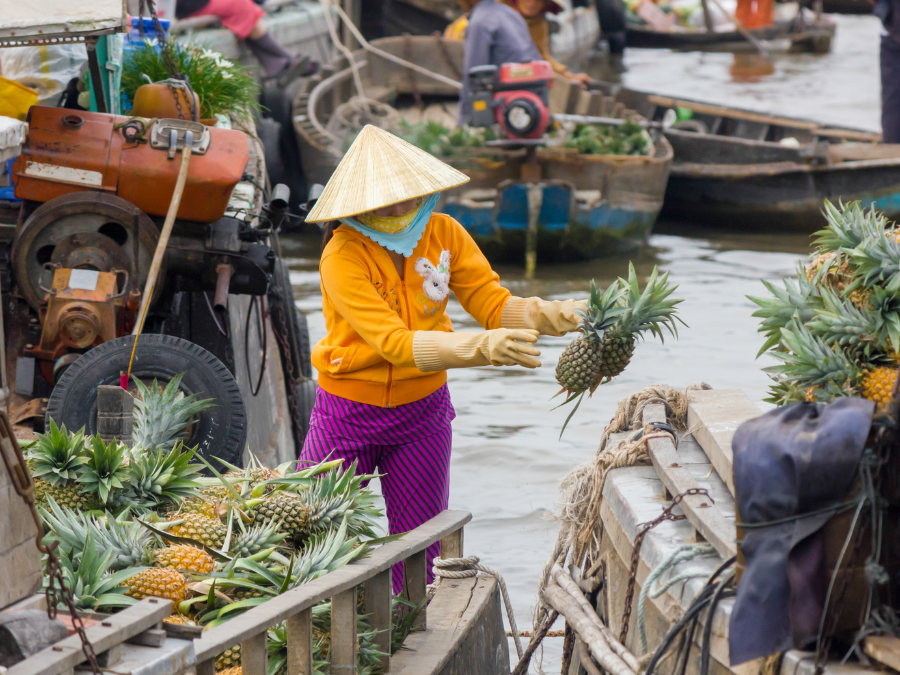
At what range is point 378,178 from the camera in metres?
3.55

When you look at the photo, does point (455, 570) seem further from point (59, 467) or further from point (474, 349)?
point (59, 467)

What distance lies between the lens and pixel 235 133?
5020 millimetres

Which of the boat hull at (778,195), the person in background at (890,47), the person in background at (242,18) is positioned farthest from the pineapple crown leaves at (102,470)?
the person in background at (242,18)

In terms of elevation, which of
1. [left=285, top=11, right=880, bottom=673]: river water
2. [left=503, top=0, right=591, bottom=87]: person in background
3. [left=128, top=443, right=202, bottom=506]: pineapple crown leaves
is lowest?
[left=285, top=11, right=880, bottom=673]: river water

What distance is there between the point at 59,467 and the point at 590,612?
1.63 m

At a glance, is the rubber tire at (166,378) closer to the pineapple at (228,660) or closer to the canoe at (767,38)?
the pineapple at (228,660)

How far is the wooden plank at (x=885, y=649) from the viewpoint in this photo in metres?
2.10

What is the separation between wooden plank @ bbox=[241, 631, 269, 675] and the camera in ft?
8.71

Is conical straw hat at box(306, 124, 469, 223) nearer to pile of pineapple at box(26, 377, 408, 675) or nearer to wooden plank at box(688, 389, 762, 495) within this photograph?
pile of pineapple at box(26, 377, 408, 675)

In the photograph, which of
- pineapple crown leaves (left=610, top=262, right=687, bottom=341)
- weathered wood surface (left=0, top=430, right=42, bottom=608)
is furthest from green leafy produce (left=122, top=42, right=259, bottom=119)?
weathered wood surface (left=0, top=430, right=42, bottom=608)

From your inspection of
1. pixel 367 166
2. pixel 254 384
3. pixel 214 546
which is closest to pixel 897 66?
pixel 254 384

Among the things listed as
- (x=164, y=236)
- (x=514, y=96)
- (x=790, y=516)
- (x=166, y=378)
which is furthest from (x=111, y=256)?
(x=514, y=96)

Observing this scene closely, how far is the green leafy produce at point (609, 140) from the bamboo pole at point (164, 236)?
7293 millimetres

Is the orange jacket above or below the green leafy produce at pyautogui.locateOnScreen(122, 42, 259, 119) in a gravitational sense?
below
